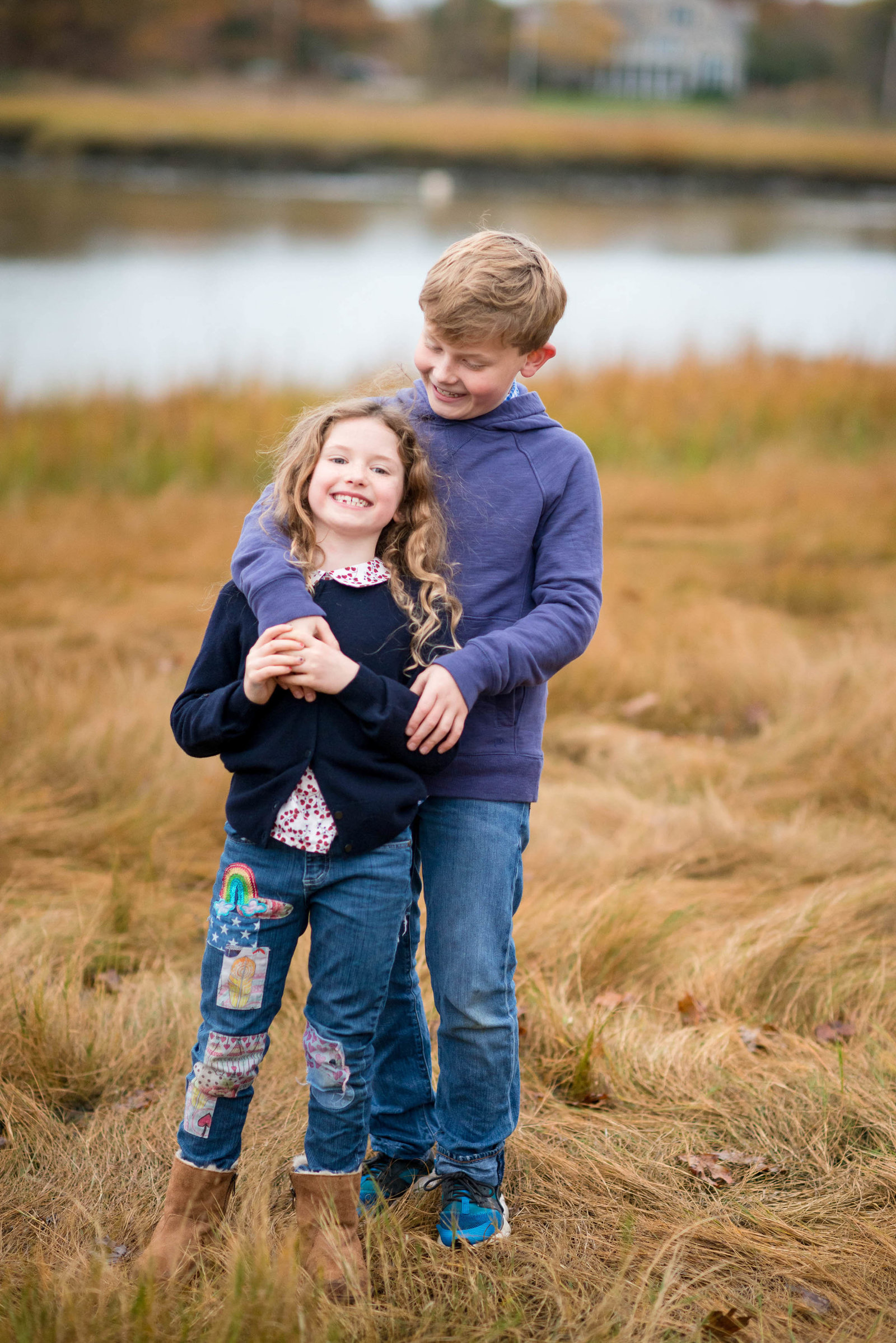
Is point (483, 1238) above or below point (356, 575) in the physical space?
below

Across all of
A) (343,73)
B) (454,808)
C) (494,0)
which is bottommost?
(454,808)

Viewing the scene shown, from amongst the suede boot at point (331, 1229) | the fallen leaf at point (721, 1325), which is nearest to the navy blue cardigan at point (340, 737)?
the suede boot at point (331, 1229)

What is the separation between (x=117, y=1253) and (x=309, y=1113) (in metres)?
0.47

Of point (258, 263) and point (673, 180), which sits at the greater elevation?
point (673, 180)

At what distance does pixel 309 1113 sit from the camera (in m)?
1.97

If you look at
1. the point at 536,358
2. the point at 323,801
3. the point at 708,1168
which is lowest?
the point at 708,1168

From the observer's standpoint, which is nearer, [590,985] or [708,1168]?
[708,1168]

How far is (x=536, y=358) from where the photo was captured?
6.75 feet

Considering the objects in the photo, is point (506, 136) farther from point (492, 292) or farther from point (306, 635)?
point (306, 635)

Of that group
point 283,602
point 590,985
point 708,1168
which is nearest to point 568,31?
point 590,985

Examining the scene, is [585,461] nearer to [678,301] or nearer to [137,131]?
[678,301]

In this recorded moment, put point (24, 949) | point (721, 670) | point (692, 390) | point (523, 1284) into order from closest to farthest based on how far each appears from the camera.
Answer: point (523, 1284)
point (24, 949)
point (721, 670)
point (692, 390)

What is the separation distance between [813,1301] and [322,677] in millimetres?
1394

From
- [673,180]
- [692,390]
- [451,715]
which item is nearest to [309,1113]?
[451,715]
